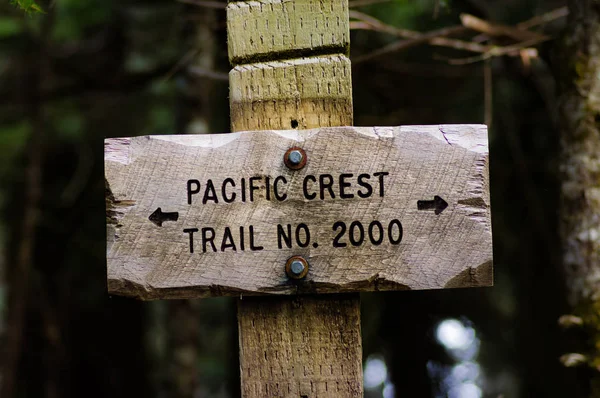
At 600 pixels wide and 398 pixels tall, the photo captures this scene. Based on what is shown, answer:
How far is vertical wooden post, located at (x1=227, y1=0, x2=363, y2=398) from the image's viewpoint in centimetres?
169

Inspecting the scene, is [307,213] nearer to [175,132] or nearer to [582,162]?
[582,162]

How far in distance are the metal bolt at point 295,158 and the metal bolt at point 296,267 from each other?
224 millimetres

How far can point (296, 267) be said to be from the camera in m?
1.63

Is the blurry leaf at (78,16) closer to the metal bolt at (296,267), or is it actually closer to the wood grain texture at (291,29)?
the wood grain texture at (291,29)

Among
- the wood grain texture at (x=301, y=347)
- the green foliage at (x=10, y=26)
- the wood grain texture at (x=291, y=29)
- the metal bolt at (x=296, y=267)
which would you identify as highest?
the green foliage at (x=10, y=26)

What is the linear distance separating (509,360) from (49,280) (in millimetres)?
5584

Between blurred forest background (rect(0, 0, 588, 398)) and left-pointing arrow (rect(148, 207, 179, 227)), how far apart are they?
3.13 m

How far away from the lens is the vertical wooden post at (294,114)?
1.69 metres

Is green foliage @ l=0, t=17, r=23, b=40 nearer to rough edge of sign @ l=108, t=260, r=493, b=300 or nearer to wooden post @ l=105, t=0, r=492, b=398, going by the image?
wooden post @ l=105, t=0, r=492, b=398

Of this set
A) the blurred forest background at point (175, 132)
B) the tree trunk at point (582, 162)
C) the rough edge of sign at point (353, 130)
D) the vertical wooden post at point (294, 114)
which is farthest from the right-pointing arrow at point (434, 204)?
the blurred forest background at point (175, 132)

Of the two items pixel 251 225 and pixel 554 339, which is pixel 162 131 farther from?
pixel 251 225

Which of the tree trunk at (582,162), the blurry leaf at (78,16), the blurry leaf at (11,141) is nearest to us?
the tree trunk at (582,162)

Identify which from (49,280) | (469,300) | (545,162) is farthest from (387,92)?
(49,280)

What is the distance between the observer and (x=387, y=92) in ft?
19.0
